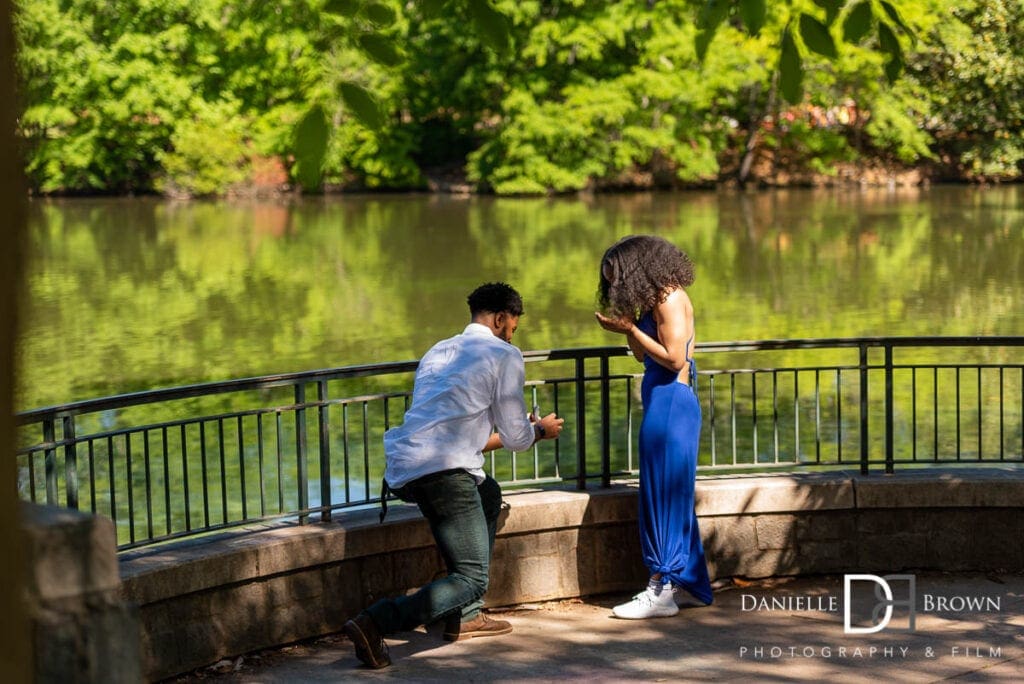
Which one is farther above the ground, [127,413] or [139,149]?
[139,149]

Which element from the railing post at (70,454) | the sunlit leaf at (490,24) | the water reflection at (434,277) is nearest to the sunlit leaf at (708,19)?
the sunlit leaf at (490,24)

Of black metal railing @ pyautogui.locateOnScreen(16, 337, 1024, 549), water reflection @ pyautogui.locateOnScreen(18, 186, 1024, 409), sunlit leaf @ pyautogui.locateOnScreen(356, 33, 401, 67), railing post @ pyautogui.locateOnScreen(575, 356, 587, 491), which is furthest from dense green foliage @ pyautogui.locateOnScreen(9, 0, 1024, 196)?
sunlit leaf @ pyautogui.locateOnScreen(356, 33, 401, 67)

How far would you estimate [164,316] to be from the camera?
2638 cm

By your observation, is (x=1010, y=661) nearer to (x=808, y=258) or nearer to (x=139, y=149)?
(x=808, y=258)

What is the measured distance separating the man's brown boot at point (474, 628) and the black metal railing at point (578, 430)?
0.82 metres

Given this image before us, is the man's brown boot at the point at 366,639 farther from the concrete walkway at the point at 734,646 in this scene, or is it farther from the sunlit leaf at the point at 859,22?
the sunlit leaf at the point at 859,22

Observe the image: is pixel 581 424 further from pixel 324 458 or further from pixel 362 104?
pixel 362 104

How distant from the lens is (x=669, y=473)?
737cm

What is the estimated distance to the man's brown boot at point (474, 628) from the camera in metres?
7.05

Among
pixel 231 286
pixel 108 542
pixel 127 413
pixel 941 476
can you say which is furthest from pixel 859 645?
pixel 231 286

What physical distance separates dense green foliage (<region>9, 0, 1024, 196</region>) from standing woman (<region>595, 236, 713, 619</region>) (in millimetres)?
46343

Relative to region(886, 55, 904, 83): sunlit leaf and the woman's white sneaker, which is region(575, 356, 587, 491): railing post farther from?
region(886, 55, 904, 83): sunlit leaf

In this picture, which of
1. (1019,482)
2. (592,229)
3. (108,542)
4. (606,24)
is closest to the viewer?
(108,542)

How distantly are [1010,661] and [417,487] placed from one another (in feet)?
8.39
